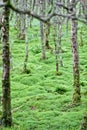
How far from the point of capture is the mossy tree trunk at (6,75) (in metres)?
10.9

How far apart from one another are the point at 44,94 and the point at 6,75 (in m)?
6.28

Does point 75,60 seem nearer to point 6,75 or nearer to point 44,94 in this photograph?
point 44,94

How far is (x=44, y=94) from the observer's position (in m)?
17.2

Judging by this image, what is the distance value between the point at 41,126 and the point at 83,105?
10.9ft

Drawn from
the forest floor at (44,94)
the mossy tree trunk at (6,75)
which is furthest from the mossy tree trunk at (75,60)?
the mossy tree trunk at (6,75)

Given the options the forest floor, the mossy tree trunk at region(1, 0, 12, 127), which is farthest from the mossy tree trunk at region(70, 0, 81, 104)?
the mossy tree trunk at region(1, 0, 12, 127)

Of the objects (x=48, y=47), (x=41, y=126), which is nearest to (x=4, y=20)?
(x=41, y=126)

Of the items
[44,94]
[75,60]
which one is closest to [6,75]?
[75,60]

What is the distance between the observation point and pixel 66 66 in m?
26.3

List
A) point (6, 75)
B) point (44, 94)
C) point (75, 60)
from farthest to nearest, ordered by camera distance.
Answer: point (44, 94)
point (75, 60)
point (6, 75)

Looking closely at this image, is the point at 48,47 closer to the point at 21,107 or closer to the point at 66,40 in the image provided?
the point at 66,40

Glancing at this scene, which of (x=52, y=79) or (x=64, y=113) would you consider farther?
(x=52, y=79)

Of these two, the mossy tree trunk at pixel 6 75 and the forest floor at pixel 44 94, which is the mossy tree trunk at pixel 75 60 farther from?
the mossy tree trunk at pixel 6 75

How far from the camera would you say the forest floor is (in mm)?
12133
